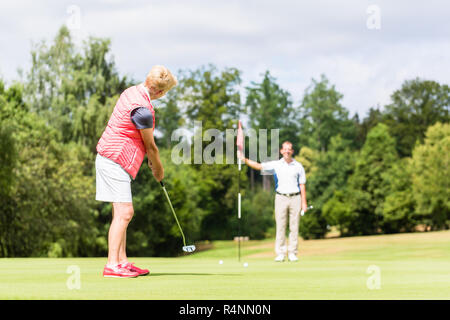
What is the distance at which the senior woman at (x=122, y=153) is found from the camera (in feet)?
22.5

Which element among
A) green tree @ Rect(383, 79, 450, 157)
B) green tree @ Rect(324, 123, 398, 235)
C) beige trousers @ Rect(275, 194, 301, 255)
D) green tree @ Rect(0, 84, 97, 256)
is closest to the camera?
beige trousers @ Rect(275, 194, 301, 255)

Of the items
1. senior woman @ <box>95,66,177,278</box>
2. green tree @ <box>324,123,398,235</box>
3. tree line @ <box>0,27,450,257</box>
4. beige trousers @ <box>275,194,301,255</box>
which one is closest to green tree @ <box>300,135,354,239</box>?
tree line @ <box>0,27,450,257</box>

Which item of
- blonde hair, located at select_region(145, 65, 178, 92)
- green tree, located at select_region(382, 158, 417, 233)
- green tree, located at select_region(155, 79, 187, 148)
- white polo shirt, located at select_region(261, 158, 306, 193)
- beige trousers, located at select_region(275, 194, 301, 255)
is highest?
green tree, located at select_region(155, 79, 187, 148)

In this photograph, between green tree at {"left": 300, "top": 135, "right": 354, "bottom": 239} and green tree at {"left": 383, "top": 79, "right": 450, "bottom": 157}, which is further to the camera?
green tree at {"left": 383, "top": 79, "right": 450, "bottom": 157}

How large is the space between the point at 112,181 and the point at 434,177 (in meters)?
49.8

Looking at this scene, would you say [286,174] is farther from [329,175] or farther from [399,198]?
[329,175]

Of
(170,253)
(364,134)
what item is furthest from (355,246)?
(364,134)

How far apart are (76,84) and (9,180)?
17.0 metres

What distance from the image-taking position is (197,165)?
68.4m

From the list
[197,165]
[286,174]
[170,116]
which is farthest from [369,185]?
[286,174]

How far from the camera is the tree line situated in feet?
124

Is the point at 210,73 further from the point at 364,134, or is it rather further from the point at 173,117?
the point at 364,134

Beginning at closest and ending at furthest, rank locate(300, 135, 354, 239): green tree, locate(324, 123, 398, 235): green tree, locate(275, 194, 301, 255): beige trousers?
locate(275, 194, 301, 255): beige trousers
locate(324, 123, 398, 235): green tree
locate(300, 135, 354, 239): green tree

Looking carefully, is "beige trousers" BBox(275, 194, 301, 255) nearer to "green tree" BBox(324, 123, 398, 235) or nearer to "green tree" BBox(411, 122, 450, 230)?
"green tree" BBox(411, 122, 450, 230)
